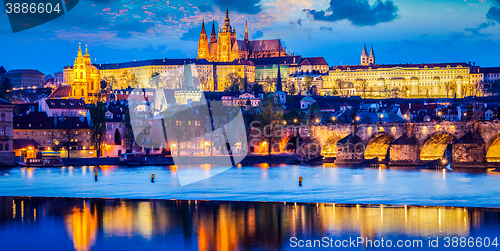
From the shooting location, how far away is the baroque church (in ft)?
548

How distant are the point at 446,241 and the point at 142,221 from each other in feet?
28.9

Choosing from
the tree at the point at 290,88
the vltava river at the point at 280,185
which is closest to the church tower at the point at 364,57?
the tree at the point at 290,88

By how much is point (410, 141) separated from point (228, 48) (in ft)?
420

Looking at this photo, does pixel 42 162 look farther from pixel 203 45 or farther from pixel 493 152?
pixel 203 45

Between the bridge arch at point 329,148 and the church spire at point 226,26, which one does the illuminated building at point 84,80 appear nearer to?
the bridge arch at point 329,148

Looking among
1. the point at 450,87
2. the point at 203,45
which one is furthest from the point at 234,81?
the point at 450,87

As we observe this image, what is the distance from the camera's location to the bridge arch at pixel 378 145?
4588cm

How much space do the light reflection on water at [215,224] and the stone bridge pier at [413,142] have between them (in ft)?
62.2

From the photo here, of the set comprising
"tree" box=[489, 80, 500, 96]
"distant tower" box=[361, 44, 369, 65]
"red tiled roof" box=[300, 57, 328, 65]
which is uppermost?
"distant tower" box=[361, 44, 369, 65]

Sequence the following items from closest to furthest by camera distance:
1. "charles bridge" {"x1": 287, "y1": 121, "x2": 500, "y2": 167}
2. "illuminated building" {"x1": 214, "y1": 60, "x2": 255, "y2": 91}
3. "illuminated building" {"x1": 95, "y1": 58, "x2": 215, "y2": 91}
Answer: "charles bridge" {"x1": 287, "y1": 121, "x2": 500, "y2": 167} → "illuminated building" {"x1": 95, "y1": 58, "x2": 215, "y2": 91} → "illuminated building" {"x1": 214, "y1": 60, "x2": 255, "y2": 91}

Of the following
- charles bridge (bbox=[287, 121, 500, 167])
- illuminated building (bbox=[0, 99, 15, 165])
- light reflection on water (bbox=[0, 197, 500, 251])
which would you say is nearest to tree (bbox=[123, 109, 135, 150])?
illuminated building (bbox=[0, 99, 15, 165])

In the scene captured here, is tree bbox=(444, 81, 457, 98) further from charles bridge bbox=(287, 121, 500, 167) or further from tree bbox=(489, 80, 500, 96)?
charles bridge bbox=(287, 121, 500, 167)

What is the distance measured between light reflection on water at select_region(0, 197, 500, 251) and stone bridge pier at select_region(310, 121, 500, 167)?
18.9 m

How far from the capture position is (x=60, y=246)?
1616cm
